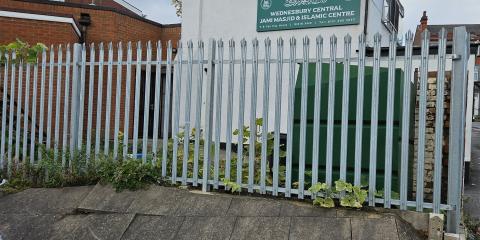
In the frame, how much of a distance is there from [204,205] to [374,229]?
5.30 feet

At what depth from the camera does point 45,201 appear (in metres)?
4.87

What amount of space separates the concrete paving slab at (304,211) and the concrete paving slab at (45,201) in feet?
7.41

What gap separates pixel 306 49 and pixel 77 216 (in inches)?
114

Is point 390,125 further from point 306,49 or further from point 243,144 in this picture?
point 243,144

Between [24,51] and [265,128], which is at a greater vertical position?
[24,51]

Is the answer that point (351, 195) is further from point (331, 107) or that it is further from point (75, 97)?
point (75, 97)

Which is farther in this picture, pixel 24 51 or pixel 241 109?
pixel 24 51

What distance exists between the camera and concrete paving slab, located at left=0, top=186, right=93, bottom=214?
4707mm

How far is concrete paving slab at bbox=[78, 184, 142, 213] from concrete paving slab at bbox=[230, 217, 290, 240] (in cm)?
128

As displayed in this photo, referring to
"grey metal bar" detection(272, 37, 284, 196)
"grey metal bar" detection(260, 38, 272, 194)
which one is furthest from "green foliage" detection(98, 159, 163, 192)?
"grey metal bar" detection(272, 37, 284, 196)

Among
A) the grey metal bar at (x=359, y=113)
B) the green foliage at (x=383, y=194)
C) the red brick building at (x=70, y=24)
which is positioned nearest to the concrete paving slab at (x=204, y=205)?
the grey metal bar at (x=359, y=113)

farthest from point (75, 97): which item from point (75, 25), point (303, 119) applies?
point (75, 25)

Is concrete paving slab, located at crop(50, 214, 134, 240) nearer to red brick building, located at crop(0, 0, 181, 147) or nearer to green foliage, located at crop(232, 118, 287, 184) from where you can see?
green foliage, located at crop(232, 118, 287, 184)

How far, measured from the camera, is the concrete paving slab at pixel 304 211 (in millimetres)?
3879
